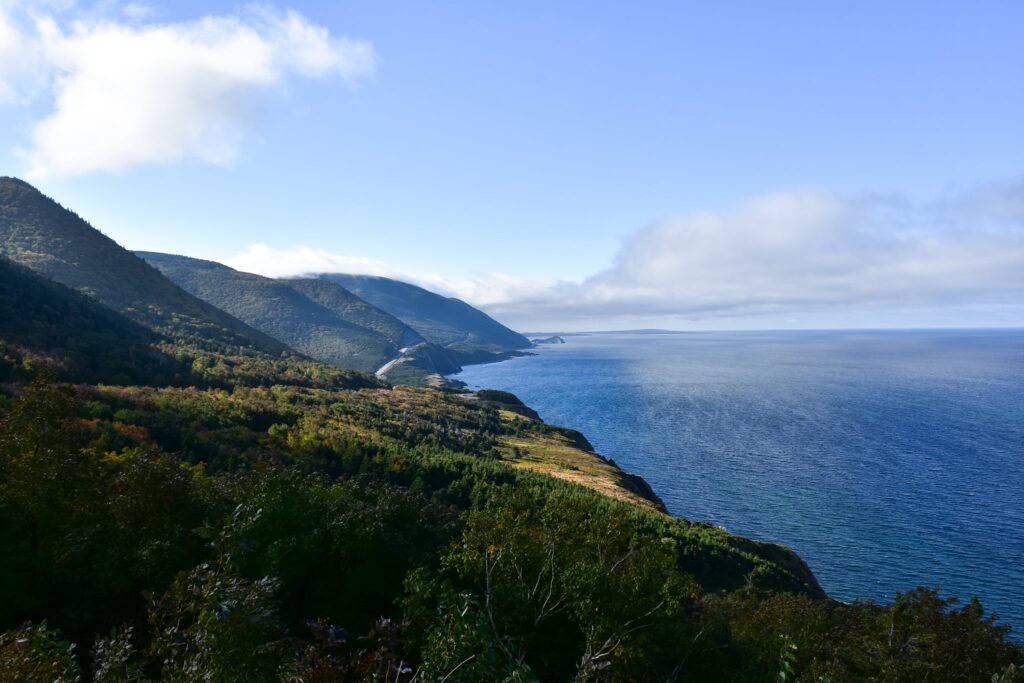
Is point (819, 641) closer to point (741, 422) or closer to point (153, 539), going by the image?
point (153, 539)

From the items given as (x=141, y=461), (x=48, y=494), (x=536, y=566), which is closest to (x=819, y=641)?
(x=536, y=566)

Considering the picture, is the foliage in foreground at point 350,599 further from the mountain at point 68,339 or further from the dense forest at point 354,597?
the mountain at point 68,339

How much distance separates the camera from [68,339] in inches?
5054

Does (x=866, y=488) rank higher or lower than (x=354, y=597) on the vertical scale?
lower

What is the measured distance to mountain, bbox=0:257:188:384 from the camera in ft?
364

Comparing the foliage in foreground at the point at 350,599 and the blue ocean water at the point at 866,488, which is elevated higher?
the foliage in foreground at the point at 350,599

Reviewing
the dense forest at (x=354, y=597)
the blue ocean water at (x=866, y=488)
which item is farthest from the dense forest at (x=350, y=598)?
the blue ocean water at (x=866, y=488)

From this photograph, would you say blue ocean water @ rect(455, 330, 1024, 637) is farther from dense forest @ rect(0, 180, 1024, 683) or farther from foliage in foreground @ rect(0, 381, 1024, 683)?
foliage in foreground @ rect(0, 381, 1024, 683)

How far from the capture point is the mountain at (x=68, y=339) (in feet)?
364

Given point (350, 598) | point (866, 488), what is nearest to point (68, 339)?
point (350, 598)

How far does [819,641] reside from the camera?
94.7ft

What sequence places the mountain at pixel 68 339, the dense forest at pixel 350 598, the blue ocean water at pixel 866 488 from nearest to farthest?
the dense forest at pixel 350 598 < the blue ocean water at pixel 866 488 < the mountain at pixel 68 339

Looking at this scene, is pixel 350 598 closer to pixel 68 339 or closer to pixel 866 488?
pixel 866 488

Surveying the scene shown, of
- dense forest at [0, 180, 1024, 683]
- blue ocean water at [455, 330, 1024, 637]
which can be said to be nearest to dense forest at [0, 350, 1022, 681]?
dense forest at [0, 180, 1024, 683]
